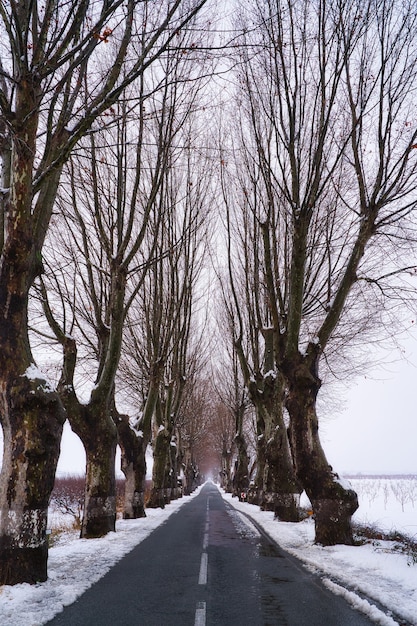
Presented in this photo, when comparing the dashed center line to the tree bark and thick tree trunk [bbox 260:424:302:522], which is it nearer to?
the tree bark

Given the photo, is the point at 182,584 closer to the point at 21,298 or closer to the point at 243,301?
the point at 21,298

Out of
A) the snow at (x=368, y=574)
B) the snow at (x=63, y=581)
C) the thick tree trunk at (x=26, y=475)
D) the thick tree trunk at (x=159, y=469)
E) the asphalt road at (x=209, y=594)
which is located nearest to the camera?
the asphalt road at (x=209, y=594)

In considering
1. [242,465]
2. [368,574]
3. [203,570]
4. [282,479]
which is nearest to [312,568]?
[368,574]

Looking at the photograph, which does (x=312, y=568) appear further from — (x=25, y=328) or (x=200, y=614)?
(x=25, y=328)

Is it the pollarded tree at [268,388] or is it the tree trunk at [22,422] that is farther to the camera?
the pollarded tree at [268,388]

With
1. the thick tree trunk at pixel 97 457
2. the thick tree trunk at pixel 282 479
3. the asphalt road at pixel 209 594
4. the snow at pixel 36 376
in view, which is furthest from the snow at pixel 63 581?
the thick tree trunk at pixel 282 479

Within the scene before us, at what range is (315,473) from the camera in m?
9.30

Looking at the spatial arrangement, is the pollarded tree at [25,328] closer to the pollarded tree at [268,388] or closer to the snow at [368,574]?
the snow at [368,574]

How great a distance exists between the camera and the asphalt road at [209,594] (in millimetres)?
4488

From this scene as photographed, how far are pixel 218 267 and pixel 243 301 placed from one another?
7.25 feet

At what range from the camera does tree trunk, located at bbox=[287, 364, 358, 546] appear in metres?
8.91

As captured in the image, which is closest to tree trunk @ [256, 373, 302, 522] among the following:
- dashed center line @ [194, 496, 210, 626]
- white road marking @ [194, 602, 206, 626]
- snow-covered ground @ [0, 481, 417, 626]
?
snow-covered ground @ [0, 481, 417, 626]

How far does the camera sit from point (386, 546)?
28.2 ft

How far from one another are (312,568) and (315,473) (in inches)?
95.0
